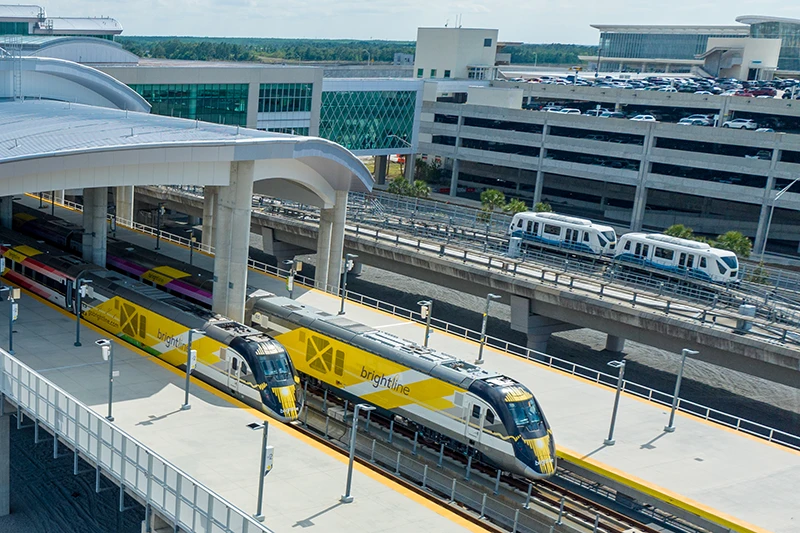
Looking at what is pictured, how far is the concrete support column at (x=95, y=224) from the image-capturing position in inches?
1676

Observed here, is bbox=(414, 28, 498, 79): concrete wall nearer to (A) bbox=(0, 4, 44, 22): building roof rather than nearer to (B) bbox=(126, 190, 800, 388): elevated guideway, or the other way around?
(A) bbox=(0, 4, 44, 22): building roof

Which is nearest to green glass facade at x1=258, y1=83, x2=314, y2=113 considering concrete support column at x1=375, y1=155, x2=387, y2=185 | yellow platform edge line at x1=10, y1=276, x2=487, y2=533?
concrete support column at x1=375, y1=155, x2=387, y2=185

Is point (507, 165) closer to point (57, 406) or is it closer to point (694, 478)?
point (694, 478)

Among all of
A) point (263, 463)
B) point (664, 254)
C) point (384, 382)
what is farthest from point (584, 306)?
point (263, 463)

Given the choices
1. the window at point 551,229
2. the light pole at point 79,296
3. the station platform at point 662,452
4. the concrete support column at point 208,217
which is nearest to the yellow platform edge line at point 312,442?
the station platform at point 662,452

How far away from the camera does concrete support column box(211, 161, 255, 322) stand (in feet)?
125

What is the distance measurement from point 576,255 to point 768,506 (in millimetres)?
33829

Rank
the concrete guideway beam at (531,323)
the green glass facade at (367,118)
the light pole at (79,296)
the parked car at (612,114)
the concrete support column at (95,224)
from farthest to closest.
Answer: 1. the parked car at (612,114)
2. the green glass facade at (367,118)
3. the concrete guideway beam at (531,323)
4. the concrete support column at (95,224)
5. the light pole at (79,296)

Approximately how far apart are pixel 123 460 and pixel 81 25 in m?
95.8

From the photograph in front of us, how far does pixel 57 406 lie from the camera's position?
24484 mm

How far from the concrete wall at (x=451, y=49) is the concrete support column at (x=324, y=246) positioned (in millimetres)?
67432

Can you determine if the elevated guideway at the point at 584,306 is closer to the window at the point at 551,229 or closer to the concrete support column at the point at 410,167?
the window at the point at 551,229

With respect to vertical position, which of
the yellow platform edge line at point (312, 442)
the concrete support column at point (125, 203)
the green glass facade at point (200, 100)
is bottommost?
the yellow platform edge line at point (312, 442)

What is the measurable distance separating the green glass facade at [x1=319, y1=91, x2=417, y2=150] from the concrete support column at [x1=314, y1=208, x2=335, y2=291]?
130 feet
